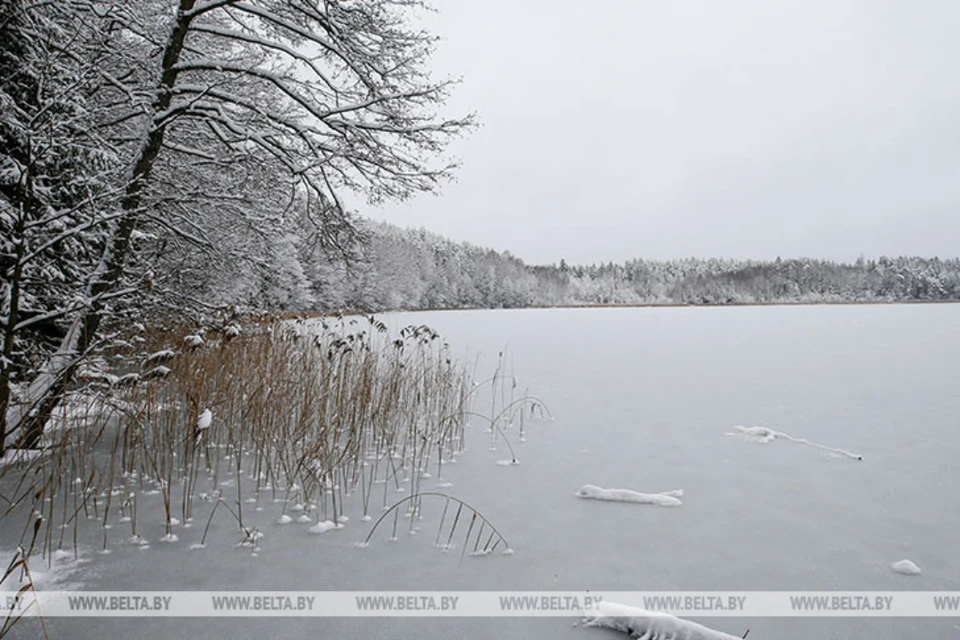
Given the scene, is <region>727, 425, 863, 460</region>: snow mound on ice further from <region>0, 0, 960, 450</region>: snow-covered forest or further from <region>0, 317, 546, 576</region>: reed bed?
<region>0, 0, 960, 450</region>: snow-covered forest

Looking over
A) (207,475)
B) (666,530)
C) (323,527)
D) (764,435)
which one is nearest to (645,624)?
(666,530)

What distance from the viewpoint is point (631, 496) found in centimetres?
304

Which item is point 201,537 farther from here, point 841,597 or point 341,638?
point 841,597

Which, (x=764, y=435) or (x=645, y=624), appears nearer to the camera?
(x=645, y=624)

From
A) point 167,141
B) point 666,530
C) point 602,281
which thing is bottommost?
point 666,530

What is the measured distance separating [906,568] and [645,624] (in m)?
1.37

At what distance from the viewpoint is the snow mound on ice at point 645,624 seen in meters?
1.64

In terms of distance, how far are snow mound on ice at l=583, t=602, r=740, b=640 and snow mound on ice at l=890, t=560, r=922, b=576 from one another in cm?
107

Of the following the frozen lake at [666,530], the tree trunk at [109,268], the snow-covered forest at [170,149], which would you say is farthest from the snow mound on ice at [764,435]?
the tree trunk at [109,268]

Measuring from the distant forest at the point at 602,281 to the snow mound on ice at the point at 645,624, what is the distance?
32.3 metres

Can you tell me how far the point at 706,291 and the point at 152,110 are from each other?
84.2 metres

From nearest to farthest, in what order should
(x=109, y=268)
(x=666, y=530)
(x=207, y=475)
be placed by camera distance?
(x=666, y=530), (x=207, y=475), (x=109, y=268)

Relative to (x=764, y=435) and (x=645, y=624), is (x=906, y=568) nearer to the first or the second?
(x=645, y=624)

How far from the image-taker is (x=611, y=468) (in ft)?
12.1
